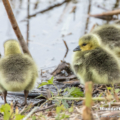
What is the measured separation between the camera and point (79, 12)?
5.51 metres

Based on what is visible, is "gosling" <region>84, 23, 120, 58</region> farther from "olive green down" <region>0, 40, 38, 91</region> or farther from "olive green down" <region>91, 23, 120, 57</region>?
"olive green down" <region>0, 40, 38, 91</region>

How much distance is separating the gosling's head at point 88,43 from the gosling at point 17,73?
0.56 meters

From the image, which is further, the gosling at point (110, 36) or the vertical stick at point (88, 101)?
the gosling at point (110, 36)

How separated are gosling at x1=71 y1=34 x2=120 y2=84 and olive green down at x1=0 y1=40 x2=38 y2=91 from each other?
1.60 ft

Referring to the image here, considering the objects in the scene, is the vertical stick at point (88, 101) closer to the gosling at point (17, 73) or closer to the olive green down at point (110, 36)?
the gosling at point (17, 73)

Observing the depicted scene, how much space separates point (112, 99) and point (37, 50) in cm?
194

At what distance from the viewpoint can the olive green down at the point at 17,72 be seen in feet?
7.80

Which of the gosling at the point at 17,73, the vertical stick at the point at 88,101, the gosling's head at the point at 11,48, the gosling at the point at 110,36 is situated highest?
the gosling at the point at 110,36

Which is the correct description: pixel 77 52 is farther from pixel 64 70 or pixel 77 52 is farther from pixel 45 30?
pixel 45 30

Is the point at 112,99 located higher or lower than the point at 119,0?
lower

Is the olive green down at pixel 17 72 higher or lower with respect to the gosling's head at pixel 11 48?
lower

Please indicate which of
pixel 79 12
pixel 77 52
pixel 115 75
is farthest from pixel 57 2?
pixel 115 75

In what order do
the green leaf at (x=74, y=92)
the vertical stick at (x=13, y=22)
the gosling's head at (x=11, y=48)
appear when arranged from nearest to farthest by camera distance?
1. the green leaf at (x=74, y=92)
2. the gosling's head at (x=11, y=48)
3. the vertical stick at (x=13, y=22)

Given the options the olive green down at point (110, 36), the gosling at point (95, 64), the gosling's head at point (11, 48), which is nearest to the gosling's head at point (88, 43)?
the gosling at point (95, 64)
